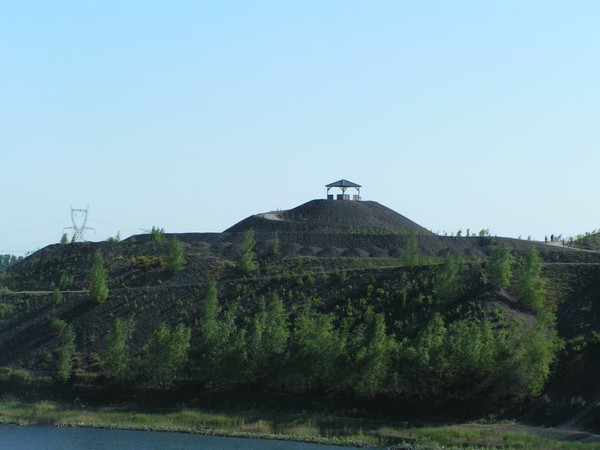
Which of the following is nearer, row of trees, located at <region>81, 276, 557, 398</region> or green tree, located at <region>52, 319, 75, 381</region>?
row of trees, located at <region>81, 276, 557, 398</region>

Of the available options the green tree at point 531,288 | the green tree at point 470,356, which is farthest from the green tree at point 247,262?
the green tree at point 470,356

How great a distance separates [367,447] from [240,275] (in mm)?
38371

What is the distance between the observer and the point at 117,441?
185 ft

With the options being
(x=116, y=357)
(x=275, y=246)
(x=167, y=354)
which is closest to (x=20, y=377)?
(x=116, y=357)

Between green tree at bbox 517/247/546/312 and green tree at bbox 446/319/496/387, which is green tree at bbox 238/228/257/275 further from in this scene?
green tree at bbox 446/319/496/387

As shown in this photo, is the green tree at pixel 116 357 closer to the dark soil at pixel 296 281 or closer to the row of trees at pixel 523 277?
the dark soil at pixel 296 281

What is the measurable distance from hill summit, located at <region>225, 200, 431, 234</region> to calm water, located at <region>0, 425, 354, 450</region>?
52.8 meters

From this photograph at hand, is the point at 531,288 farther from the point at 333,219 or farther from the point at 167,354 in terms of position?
the point at 333,219

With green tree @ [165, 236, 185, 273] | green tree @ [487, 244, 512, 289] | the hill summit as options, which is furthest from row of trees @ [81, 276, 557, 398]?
the hill summit

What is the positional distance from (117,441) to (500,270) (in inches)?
1237

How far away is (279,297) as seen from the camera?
3231 inches

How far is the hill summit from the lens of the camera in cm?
11206

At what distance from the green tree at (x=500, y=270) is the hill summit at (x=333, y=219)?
33032 millimetres

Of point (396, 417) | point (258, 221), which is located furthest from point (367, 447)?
point (258, 221)
